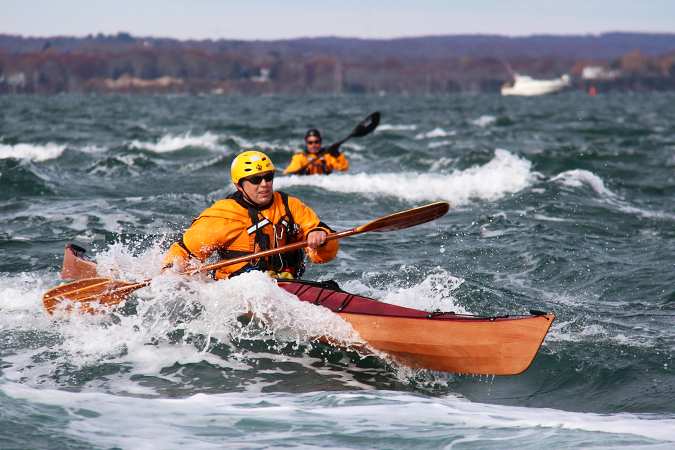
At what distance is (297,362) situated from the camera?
24.6 feet

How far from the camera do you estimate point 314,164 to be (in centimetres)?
1816

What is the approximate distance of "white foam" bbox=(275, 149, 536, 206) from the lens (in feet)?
57.8

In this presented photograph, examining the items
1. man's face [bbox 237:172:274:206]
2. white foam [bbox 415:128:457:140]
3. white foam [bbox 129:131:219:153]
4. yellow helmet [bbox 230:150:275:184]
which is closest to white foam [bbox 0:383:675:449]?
man's face [bbox 237:172:274:206]

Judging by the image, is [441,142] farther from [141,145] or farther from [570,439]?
[570,439]

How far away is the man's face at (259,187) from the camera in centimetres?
788

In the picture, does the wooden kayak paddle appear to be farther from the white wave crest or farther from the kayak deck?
the white wave crest

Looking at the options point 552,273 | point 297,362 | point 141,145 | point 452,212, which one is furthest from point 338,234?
point 141,145

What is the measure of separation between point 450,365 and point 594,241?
622cm

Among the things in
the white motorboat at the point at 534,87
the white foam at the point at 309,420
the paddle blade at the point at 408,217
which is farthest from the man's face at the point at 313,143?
the white motorboat at the point at 534,87

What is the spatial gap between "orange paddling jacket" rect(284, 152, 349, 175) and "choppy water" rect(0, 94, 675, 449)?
251 mm

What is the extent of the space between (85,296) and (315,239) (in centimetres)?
211

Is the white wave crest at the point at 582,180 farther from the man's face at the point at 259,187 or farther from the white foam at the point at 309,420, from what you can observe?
the white foam at the point at 309,420

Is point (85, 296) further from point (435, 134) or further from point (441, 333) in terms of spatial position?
point (435, 134)

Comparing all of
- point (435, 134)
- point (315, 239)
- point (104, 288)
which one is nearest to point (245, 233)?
point (315, 239)
